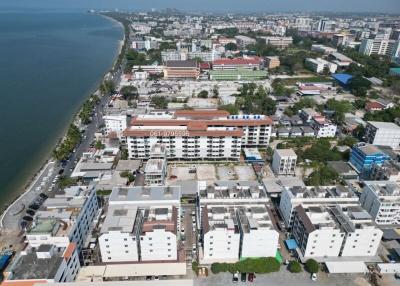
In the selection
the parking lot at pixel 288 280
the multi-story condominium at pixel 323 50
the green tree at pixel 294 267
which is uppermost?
the multi-story condominium at pixel 323 50

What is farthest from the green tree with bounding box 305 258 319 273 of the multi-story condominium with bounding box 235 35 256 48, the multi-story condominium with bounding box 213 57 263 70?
the multi-story condominium with bounding box 235 35 256 48

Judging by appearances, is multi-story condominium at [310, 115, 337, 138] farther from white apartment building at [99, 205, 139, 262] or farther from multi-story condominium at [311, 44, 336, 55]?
multi-story condominium at [311, 44, 336, 55]

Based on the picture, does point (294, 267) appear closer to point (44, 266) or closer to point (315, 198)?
point (315, 198)

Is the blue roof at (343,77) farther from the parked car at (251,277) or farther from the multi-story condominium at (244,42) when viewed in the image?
the parked car at (251,277)

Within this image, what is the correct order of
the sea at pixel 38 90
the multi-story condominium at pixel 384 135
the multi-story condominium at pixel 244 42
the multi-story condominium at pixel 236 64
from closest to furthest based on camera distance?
the multi-story condominium at pixel 384 135
the sea at pixel 38 90
the multi-story condominium at pixel 236 64
the multi-story condominium at pixel 244 42

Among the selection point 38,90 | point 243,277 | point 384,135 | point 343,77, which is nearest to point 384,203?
point 243,277

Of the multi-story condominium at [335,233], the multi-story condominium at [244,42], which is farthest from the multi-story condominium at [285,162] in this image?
the multi-story condominium at [244,42]

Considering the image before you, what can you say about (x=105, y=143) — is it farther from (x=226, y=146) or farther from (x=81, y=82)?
(x=81, y=82)
